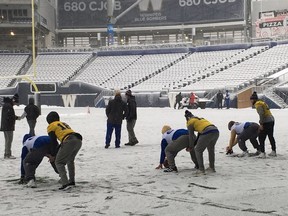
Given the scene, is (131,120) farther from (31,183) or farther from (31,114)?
(31,183)

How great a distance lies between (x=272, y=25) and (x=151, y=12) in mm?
15971

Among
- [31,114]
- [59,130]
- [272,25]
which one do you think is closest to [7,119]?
[31,114]

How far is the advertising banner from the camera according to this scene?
62.5 m

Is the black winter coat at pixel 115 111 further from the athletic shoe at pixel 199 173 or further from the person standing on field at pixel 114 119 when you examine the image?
the athletic shoe at pixel 199 173

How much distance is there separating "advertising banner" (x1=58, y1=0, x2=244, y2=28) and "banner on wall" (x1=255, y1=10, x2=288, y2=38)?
489cm

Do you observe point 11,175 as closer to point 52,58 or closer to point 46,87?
point 46,87

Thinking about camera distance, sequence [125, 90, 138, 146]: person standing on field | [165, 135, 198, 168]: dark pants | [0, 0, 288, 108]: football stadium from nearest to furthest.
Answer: [165, 135, 198, 168]: dark pants → [125, 90, 138, 146]: person standing on field → [0, 0, 288, 108]: football stadium

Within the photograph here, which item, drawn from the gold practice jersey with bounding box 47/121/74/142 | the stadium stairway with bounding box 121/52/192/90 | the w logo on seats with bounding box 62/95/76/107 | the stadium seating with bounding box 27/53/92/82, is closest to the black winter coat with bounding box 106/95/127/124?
the gold practice jersey with bounding box 47/121/74/142

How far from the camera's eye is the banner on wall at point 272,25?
55.7 m

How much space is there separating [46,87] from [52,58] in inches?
338

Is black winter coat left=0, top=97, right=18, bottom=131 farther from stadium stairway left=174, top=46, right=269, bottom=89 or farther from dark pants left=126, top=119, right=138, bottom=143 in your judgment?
stadium stairway left=174, top=46, right=269, bottom=89

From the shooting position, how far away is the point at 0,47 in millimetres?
62094

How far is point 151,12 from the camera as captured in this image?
212 ft

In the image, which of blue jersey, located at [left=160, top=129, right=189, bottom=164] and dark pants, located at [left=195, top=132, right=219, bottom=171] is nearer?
dark pants, located at [left=195, top=132, right=219, bottom=171]
